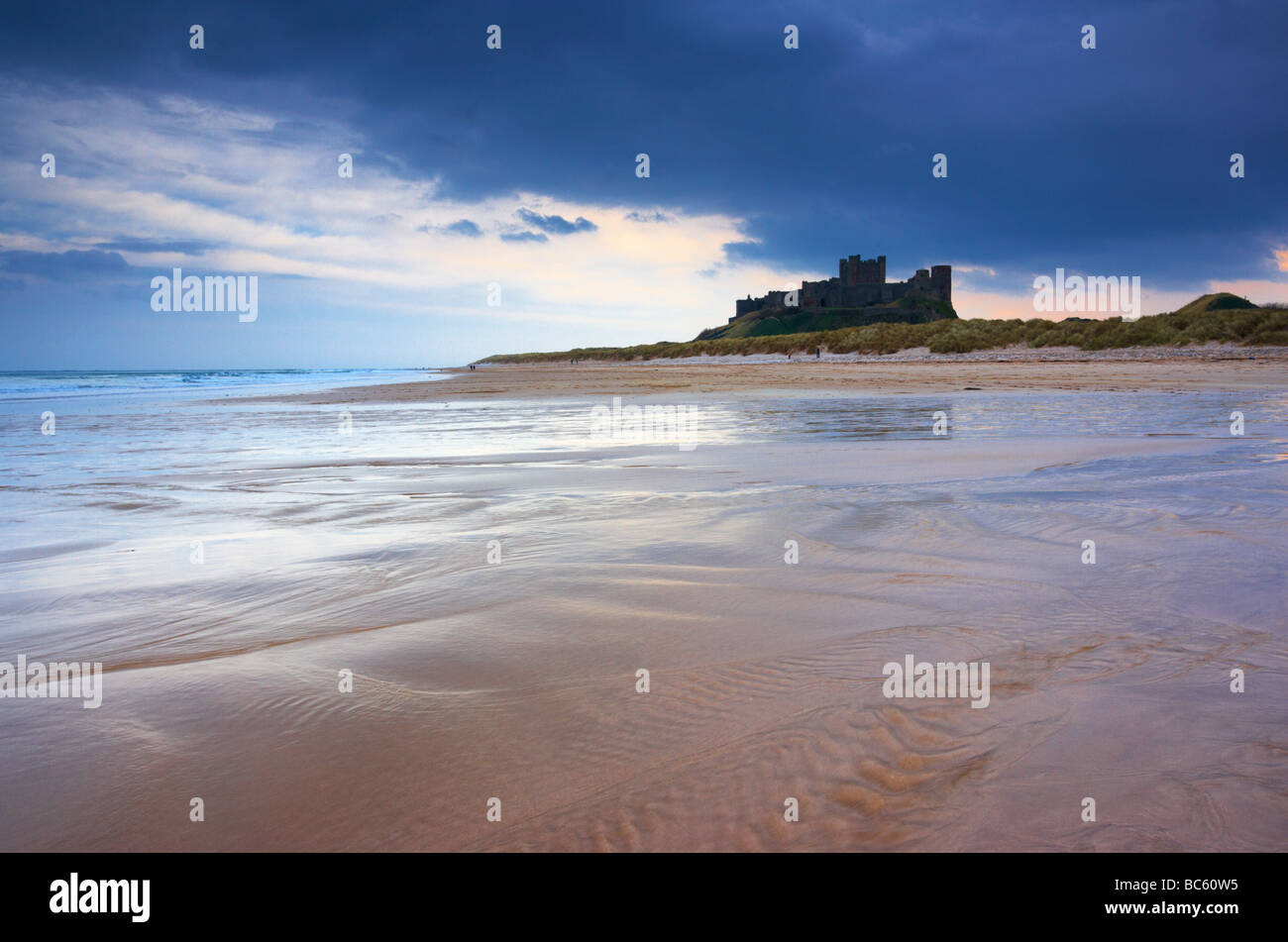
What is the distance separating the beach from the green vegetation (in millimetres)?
40695

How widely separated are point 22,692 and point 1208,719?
417 centimetres

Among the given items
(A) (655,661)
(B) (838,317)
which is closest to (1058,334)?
(A) (655,661)

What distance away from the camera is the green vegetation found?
37.4 metres

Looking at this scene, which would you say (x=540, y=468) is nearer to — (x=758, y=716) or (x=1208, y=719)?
(x=758, y=716)

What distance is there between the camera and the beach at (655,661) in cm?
182

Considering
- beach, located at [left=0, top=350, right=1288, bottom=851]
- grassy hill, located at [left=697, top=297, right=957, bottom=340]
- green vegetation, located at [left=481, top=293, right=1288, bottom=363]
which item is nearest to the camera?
beach, located at [left=0, top=350, right=1288, bottom=851]

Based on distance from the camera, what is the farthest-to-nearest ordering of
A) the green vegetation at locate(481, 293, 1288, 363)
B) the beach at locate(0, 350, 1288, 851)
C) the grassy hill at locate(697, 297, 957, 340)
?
the grassy hill at locate(697, 297, 957, 340)
the green vegetation at locate(481, 293, 1288, 363)
the beach at locate(0, 350, 1288, 851)

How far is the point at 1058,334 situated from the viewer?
45.8m

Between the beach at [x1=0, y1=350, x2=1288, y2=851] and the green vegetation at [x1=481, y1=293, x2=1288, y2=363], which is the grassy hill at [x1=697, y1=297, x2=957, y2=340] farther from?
the beach at [x1=0, y1=350, x2=1288, y2=851]

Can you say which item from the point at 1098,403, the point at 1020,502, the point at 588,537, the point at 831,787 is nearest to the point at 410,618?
the point at 588,537

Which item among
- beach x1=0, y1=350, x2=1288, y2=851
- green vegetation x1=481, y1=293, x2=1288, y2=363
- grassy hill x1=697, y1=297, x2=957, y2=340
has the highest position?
grassy hill x1=697, y1=297, x2=957, y2=340

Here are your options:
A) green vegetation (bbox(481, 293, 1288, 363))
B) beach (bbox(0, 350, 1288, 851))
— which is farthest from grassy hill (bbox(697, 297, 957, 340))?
beach (bbox(0, 350, 1288, 851))

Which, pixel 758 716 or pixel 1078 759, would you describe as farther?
pixel 758 716
